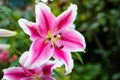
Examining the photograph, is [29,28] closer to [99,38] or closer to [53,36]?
[53,36]

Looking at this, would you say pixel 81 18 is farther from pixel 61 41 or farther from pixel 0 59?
pixel 61 41

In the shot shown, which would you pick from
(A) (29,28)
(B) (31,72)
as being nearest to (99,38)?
(B) (31,72)

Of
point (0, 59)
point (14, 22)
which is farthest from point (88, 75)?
point (14, 22)

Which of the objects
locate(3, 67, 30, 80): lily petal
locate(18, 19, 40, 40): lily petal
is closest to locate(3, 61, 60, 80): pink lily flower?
locate(3, 67, 30, 80): lily petal

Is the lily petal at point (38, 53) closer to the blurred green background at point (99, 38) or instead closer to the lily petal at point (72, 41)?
the lily petal at point (72, 41)

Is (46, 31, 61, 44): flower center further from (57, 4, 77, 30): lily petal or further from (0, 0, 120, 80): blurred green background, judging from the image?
(0, 0, 120, 80): blurred green background
